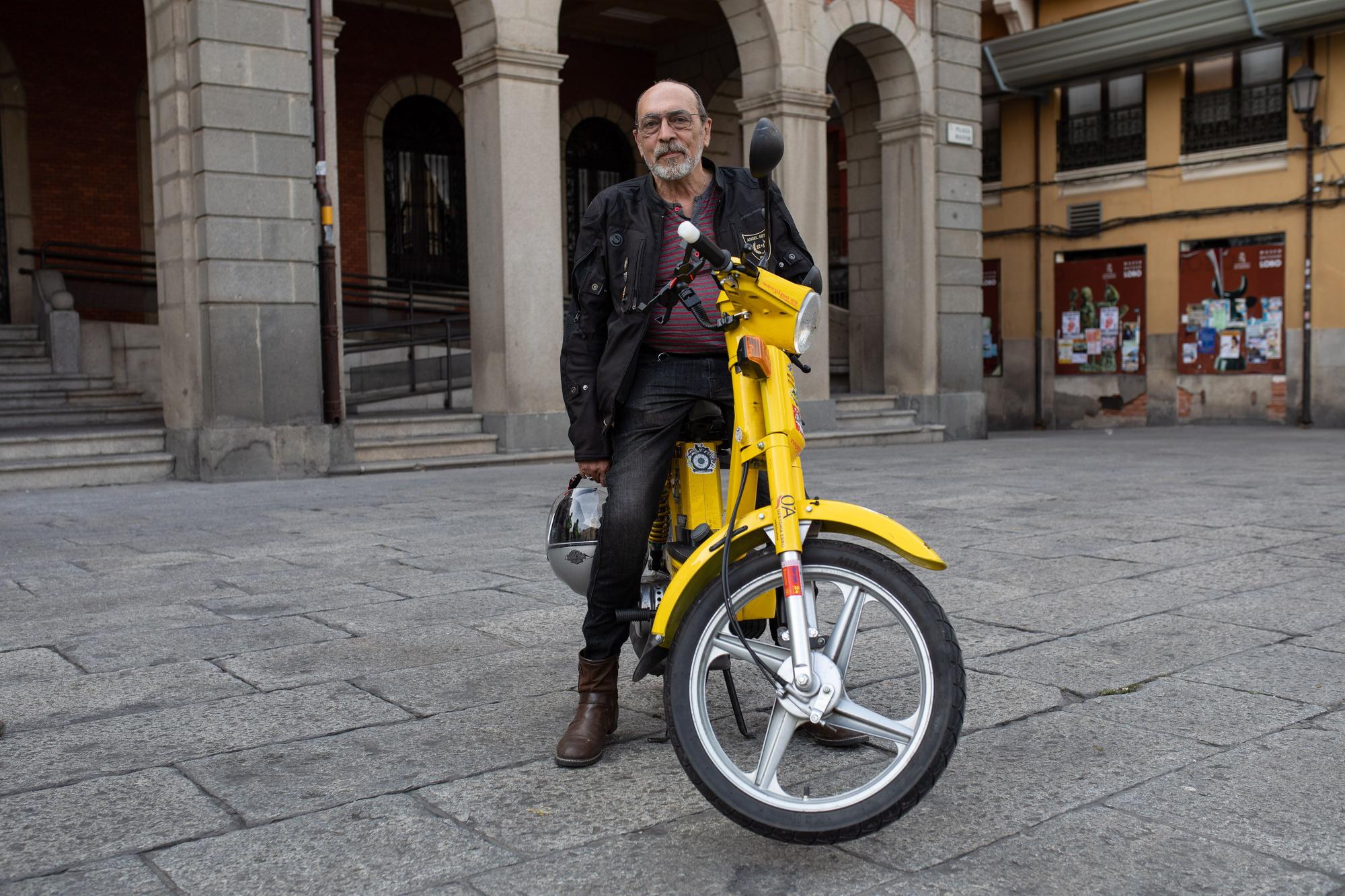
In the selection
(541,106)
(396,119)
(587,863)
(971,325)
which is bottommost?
(587,863)

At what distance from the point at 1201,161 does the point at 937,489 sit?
13349 millimetres

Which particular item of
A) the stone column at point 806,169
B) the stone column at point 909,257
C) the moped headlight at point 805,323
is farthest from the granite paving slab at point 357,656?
the stone column at point 909,257

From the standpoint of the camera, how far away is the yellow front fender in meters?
2.51

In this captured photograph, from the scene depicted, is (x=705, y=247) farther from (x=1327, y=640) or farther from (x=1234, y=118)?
(x=1234, y=118)

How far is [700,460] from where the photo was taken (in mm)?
3084

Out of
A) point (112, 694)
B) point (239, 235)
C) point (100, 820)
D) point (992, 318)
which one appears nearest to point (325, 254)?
point (239, 235)

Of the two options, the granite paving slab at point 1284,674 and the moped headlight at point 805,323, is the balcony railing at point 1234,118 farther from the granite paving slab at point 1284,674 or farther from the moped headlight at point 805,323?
the moped headlight at point 805,323

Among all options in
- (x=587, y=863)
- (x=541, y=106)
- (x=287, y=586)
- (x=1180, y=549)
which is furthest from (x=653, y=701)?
(x=541, y=106)

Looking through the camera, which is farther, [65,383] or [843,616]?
[65,383]

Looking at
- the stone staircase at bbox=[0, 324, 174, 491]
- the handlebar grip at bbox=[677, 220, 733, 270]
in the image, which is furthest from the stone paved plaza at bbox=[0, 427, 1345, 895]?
the stone staircase at bbox=[0, 324, 174, 491]

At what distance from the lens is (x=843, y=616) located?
248 cm

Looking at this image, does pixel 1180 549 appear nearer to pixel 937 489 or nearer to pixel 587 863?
pixel 937 489

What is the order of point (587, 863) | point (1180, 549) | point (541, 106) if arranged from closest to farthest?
point (587, 863) → point (1180, 549) → point (541, 106)

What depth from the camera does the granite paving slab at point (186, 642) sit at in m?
4.08
